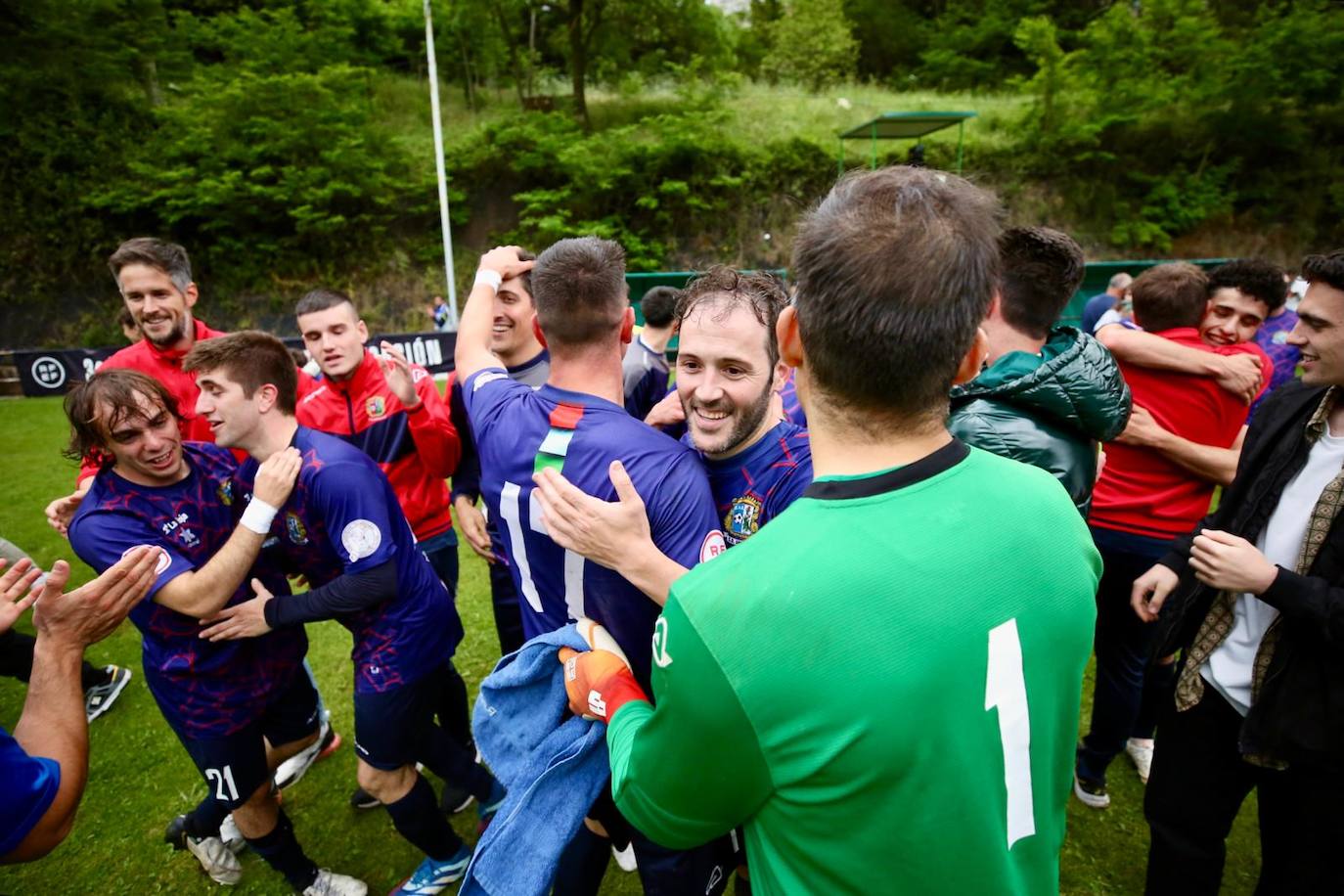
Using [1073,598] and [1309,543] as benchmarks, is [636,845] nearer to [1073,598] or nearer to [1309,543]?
[1073,598]

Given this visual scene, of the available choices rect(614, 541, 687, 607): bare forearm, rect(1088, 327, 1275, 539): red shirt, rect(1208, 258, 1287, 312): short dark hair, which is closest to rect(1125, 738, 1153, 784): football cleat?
rect(1088, 327, 1275, 539): red shirt

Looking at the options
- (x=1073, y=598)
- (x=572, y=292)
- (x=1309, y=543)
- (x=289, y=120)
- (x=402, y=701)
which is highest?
(x=289, y=120)

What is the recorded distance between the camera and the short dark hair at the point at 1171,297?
3.04 metres

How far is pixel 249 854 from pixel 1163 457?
480 centimetres

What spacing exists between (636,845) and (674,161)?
23.5m

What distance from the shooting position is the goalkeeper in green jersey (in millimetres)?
960

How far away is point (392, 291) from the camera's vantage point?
2238cm

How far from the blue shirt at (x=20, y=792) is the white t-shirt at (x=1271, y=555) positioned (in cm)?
344

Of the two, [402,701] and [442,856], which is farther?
[442,856]

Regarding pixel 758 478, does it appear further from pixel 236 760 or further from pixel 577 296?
pixel 236 760

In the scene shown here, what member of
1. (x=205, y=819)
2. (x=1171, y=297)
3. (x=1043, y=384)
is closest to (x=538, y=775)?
(x=1043, y=384)

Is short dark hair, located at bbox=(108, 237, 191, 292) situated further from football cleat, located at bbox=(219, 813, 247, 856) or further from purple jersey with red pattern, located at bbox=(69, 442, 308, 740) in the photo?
football cleat, located at bbox=(219, 813, 247, 856)

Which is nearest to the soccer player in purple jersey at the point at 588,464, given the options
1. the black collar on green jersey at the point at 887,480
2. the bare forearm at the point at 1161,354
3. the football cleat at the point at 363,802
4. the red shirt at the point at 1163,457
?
the black collar on green jersey at the point at 887,480

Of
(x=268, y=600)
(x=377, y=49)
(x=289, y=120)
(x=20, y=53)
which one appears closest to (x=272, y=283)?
(x=289, y=120)
